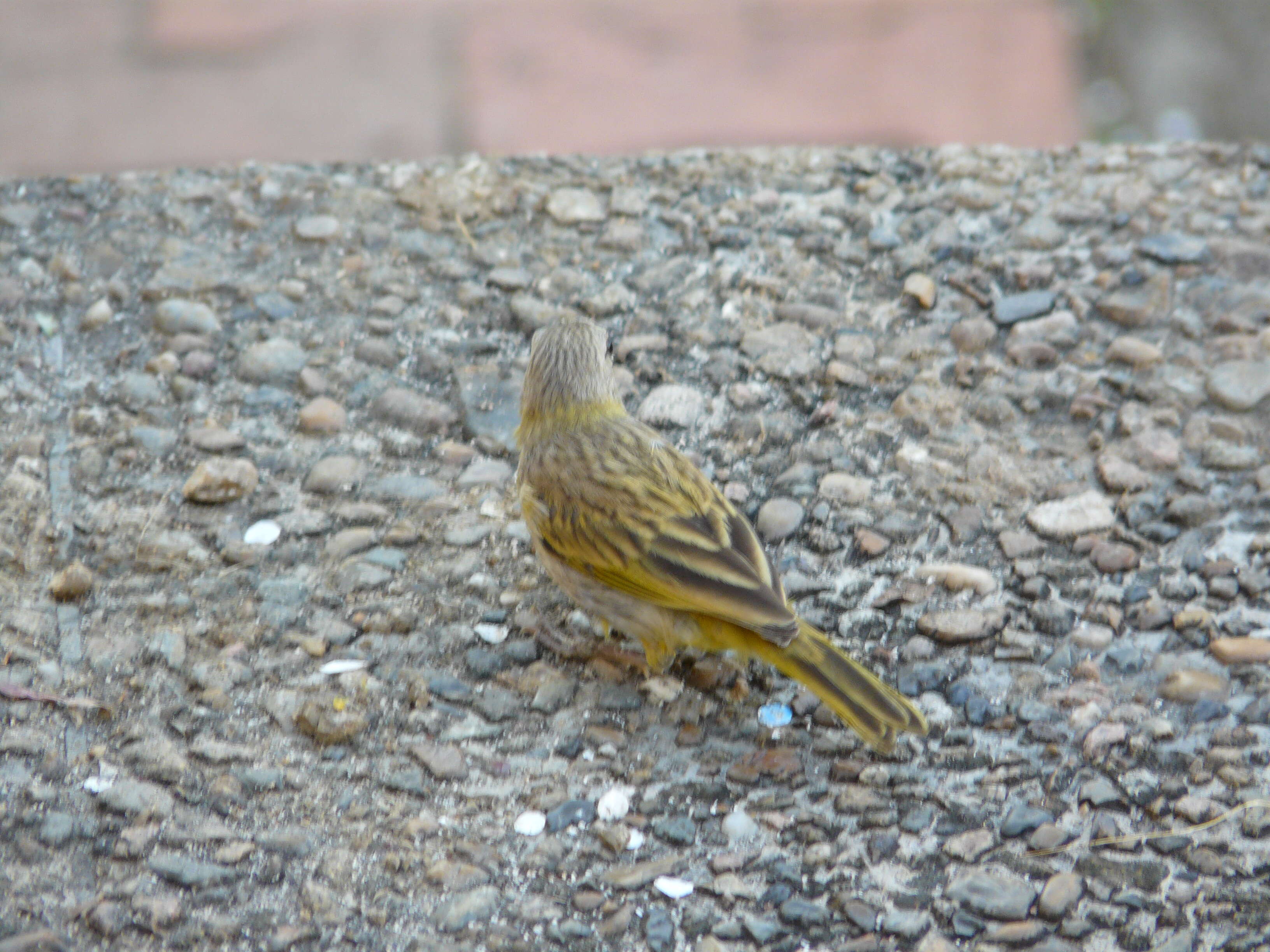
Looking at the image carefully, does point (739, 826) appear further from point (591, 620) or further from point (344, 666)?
point (344, 666)

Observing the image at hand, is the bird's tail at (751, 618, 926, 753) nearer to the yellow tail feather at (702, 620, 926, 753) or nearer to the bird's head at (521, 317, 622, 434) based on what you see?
the yellow tail feather at (702, 620, 926, 753)

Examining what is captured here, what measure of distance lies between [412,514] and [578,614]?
21.3 inches

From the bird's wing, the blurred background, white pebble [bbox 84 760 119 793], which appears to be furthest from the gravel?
the blurred background

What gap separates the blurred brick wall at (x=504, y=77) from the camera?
535cm

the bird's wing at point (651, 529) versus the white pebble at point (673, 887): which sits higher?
the bird's wing at point (651, 529)

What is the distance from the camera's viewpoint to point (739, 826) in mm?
3227

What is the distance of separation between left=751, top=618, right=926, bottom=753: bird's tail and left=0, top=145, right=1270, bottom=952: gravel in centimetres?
13

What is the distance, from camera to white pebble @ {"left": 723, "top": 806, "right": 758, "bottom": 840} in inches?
126

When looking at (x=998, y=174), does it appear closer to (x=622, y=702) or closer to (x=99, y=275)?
(x=622, y=702)

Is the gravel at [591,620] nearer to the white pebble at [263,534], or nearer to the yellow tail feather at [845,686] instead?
the white pebble at [263,534]

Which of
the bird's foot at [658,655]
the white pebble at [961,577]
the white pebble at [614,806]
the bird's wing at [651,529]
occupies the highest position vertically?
the bird's wing at [651,529]

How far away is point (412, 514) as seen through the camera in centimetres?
403

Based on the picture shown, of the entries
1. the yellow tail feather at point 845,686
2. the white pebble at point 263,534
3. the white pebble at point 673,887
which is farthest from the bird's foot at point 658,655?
the white pebble at point 263,534

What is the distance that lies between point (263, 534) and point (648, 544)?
1.06 metres
